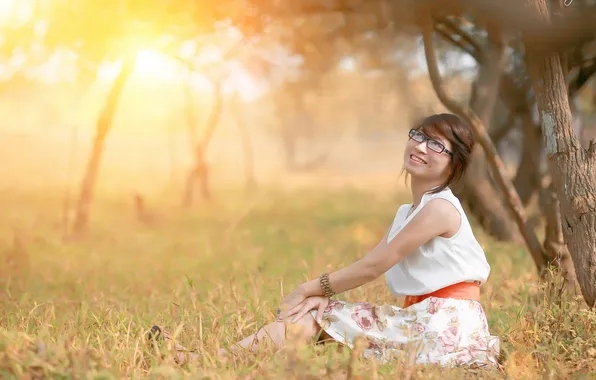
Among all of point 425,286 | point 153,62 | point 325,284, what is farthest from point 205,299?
point 153,62

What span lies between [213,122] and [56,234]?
499 centimetres

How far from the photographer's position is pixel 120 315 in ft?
12.5

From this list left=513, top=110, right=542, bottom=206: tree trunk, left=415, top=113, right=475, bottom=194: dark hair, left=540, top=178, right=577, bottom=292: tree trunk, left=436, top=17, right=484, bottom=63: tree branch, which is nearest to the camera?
left=415, top=113, right=475, bottom=194: dark hair

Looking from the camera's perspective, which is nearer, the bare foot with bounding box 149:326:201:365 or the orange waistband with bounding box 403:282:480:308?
the bare foot with bounding box 149:326:201:365

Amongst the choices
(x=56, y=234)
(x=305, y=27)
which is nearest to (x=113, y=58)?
(x=305, y=27)

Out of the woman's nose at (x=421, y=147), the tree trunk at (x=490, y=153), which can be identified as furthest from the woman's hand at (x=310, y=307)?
the tree trunk at (x=490, y=153)

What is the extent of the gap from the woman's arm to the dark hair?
0.14 metres

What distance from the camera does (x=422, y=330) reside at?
303cm

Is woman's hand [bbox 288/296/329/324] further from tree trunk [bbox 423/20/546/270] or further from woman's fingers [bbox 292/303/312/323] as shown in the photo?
tree trunk [bbox 423/20/546/270]

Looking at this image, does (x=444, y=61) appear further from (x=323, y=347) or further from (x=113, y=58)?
(x=323, y=347)

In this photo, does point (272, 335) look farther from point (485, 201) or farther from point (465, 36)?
point (485, 201)

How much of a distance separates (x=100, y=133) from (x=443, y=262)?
6139 mm

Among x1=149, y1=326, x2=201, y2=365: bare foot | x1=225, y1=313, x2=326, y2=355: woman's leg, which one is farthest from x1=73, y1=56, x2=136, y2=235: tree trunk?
x1=225, y1=313, x2=326, y2=355: woman's leg

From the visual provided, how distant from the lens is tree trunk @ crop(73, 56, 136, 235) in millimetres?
8359
